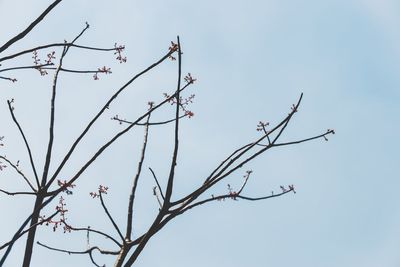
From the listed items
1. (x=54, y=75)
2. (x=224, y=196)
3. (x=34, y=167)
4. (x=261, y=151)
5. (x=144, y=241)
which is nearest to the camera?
(x=144, y=241)

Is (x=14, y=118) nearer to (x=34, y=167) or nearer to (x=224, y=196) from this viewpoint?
(x=34, y=167)

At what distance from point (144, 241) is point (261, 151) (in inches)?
57.1

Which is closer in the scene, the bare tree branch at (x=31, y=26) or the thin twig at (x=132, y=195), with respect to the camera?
the bare tree branch at (x=31, y=26)

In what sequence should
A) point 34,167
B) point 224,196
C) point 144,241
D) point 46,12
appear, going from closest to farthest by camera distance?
point 46,12
point 144,241
point 224,196
point 34,167

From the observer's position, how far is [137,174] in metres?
5.57

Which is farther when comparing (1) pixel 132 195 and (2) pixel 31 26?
(1) pixel 132 195

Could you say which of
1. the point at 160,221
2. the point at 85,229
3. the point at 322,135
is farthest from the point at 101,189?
the point at 322,135

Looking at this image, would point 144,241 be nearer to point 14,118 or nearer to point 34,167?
point 34,167

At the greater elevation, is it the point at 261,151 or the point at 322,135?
the point at 322,135

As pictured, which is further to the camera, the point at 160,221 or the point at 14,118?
the point at 14,118

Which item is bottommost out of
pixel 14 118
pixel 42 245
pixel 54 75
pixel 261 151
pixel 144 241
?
pixel 144 241

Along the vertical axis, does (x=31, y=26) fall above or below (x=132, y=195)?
above

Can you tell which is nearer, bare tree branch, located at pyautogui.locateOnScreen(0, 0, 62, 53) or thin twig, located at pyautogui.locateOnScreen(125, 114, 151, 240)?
bare tree branch, located at pyautogui.locateOnScreen(0, 0, 62, 53)

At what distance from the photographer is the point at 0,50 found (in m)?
4.03
